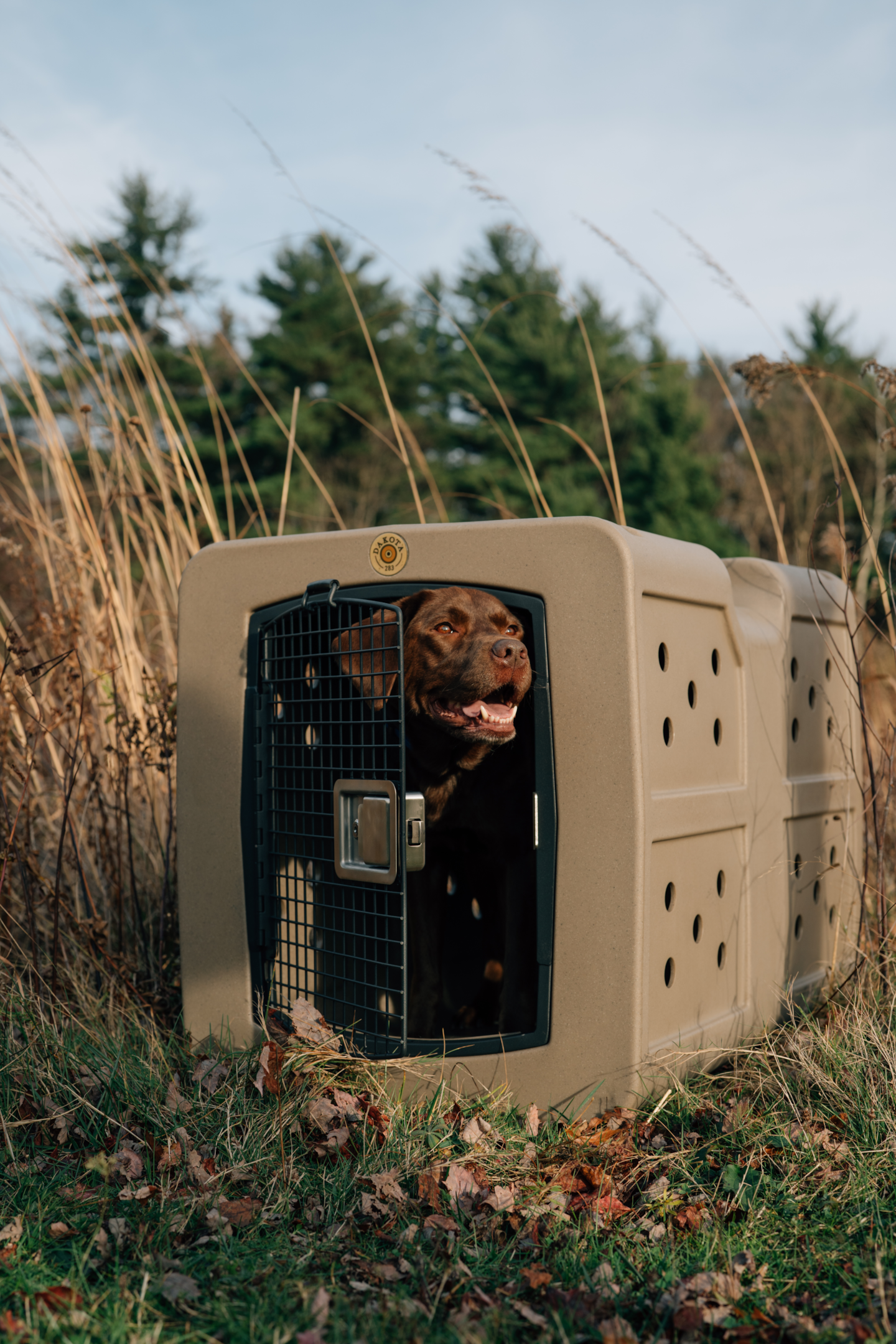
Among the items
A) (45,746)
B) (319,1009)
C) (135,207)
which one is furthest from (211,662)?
(135,207)

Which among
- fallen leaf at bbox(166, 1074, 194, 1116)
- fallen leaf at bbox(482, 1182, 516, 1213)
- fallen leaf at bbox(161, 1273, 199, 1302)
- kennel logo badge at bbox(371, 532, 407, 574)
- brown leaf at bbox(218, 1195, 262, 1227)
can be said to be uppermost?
A: kennel logo badge at bbox(371, 532, 407, 574)

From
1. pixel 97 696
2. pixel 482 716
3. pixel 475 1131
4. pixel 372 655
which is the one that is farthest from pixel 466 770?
pixel 97 696

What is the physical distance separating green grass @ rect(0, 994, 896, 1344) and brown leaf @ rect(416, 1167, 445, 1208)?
0.05 feet

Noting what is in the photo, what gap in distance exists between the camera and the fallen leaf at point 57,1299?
1.41 metres

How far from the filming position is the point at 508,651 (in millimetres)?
2326

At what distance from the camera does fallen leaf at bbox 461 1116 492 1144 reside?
193 cm

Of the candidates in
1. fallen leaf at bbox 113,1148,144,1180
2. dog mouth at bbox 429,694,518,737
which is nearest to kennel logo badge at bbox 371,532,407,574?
dog mouth at bbox 429,694,518,737

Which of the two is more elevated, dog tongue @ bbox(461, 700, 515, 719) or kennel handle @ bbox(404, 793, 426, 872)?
dog tongue @ bbox(461, 700, 515, 719)

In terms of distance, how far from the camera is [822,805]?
2.78 m

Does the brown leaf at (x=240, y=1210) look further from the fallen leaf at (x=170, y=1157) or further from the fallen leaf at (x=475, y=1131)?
the fallen leaf at (x=475, y=1131)

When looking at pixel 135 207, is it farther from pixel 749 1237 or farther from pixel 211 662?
pixel 749 1237

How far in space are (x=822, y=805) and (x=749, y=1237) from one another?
135 cm

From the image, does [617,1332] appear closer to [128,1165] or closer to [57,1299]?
[57,1299]

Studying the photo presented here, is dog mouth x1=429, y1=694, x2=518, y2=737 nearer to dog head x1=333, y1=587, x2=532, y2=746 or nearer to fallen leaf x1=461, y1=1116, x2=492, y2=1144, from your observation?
dog head x1=333, y1=587, x2=532, y2=746
